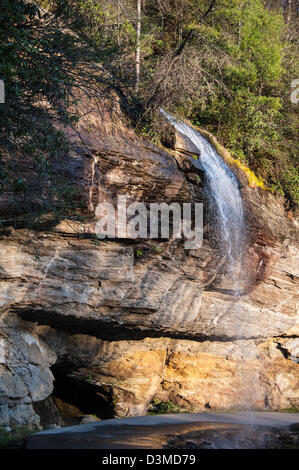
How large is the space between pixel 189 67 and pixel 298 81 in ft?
24.3

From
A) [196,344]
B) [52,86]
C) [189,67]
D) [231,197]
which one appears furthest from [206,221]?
[52,86]

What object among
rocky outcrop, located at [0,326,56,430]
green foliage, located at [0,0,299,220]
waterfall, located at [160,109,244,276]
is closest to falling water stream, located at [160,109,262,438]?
waterfall, located at [160,109,244,276]

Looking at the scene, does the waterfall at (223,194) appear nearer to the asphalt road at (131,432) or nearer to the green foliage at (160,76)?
the green foliage at (160,76)

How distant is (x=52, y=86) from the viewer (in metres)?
7.17

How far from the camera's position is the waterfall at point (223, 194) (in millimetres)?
11405

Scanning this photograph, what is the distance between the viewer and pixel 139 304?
33.6 feet

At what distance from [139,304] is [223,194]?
380cm

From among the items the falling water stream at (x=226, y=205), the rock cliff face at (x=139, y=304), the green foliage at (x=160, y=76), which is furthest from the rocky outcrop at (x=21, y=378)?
the falling water stream at (x=226, y=205)

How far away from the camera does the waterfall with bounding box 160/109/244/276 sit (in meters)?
11.4

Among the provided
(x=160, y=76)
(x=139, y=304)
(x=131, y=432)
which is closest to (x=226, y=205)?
(x=139, y=304)

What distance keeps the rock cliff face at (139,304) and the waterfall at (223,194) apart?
13.9 inches

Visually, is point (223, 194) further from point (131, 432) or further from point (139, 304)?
point (131, 432)

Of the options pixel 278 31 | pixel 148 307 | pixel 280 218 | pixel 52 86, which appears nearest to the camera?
pixel 52 86

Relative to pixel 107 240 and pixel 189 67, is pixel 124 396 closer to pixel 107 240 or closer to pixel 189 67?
pixel 107 240
